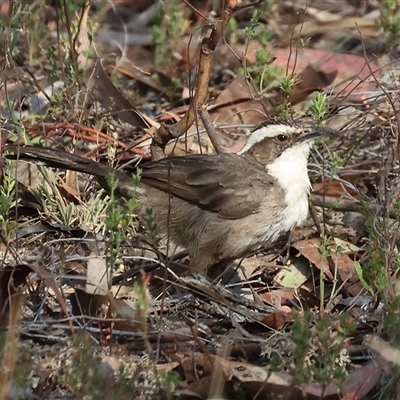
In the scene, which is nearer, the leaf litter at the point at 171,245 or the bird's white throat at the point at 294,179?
the leaf litter at the point at 171,245

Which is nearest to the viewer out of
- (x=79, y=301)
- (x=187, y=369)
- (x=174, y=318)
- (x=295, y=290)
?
(x=187, y=369)

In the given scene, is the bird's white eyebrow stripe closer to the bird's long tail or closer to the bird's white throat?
the bird's white throat

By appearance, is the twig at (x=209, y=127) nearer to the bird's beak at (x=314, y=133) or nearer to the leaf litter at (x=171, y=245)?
the leaf litter at (x=171, y=245)

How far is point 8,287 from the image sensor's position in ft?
14.8

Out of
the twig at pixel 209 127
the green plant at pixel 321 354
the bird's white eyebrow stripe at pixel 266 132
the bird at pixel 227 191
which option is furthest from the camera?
the twig at pixel 209 127

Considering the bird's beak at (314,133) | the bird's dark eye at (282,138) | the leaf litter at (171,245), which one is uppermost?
the bird's beak at (314,133)

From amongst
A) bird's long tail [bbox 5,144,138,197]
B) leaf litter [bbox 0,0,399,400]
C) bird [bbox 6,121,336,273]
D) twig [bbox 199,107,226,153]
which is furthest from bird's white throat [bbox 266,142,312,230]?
bird's long tail [bbox 5,144,138,197]

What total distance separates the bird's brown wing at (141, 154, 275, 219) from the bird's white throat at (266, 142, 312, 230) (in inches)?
3.5

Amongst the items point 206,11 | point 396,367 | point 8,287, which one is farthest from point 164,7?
point 396,367

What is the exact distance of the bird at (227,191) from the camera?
588 centimetres

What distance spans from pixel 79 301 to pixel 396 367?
5.71 feet

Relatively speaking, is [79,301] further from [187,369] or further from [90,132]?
[90,132]

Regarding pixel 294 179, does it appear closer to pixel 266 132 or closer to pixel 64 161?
pixel 266 132

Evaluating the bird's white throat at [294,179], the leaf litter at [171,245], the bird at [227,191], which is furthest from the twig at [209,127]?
the bird's white throat at [294,179]
